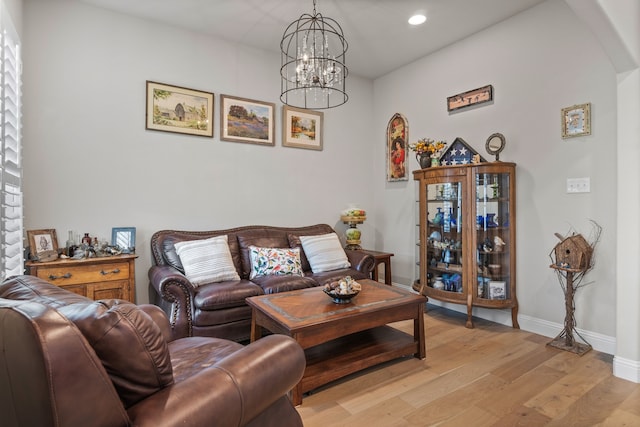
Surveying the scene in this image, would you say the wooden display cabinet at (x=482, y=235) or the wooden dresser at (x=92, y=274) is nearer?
the wooden dresser at (x=92, y=274)

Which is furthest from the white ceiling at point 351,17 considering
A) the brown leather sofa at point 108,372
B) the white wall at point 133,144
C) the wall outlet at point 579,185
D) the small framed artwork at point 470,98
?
the brown leather sofa at point 108,372

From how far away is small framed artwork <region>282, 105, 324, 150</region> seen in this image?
4.04m

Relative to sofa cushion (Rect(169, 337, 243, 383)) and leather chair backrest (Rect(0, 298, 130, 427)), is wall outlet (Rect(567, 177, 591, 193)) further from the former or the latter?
leather chair backrest (Rect(0, 298, 130, 427))

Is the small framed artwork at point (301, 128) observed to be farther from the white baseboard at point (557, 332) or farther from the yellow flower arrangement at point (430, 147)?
the white baseboard at point (557, 332)

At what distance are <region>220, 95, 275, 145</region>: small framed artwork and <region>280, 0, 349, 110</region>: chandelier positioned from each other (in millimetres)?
291

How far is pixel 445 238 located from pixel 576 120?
153cm

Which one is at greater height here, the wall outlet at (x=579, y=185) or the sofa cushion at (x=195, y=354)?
the wall outlet at (x=579, y=185)

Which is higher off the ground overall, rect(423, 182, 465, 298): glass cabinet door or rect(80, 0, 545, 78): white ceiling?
rect(80, 0, 545, 78): white ceiling

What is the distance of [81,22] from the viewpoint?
9.62ft

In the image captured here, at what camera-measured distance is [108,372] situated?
3.11ft

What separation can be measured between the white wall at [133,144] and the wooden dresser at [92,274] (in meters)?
0.48

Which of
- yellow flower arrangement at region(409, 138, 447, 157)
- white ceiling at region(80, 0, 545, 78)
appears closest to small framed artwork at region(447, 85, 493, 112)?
yellow flower arrangement at region(409, 138, 447, 157)

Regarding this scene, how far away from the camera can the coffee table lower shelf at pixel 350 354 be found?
82.6 inches

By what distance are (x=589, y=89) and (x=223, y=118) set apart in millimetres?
3412
